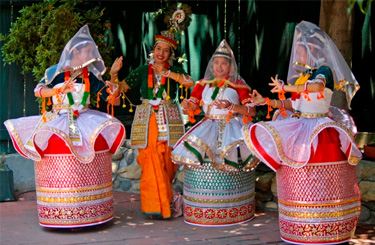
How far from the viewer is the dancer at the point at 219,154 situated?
652 centimetres

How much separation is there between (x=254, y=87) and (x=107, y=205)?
355 centimetres

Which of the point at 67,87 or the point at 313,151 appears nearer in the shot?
the point at 313,151

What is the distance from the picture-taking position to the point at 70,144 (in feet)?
20.2

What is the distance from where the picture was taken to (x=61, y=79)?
21.4 feet

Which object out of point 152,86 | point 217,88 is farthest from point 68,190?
point 217,88

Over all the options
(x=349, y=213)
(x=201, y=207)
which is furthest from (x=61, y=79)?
(x=349, y=213)

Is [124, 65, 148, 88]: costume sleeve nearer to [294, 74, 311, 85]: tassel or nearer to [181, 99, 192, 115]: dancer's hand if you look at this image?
[181, 99, 192, 115]: dancer's hand

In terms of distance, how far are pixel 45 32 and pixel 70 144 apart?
2.56m

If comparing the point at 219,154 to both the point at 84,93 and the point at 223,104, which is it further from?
the point at 84,93

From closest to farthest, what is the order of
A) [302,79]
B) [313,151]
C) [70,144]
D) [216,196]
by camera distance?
[313,151]
[302,79]
[70,144]
[216,196]

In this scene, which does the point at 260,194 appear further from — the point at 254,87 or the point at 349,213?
the point at 254,87

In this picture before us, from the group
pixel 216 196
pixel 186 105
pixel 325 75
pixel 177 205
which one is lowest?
pixel 177 205

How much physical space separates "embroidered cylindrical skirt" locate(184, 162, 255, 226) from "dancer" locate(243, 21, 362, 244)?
0.84 m

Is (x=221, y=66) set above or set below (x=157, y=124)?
above
